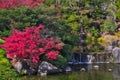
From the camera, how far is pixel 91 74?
83.5ft

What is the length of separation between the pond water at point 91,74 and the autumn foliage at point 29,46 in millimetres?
1802

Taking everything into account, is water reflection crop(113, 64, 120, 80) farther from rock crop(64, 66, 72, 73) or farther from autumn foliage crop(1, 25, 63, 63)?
autumn foliage crop(1, 25, 63, 63)

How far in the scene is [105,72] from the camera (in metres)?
26.2

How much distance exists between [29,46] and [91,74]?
17.0ft

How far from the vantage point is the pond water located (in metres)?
23.6

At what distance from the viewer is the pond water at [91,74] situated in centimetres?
2361

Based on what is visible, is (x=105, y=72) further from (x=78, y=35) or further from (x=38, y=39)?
(x=78, y=35)

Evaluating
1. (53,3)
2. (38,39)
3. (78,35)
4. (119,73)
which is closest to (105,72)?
(119,73)

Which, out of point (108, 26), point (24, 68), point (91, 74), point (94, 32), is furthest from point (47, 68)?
point (108, 26)

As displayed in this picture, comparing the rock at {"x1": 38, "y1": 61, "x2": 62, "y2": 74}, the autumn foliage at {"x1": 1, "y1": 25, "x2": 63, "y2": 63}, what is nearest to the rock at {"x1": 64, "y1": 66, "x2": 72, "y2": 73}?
the rock at {"x1": 38, "y1": 61, "x2": 62, "y2": 74}

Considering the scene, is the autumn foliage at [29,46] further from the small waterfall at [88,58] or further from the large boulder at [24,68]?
the small waterfall at [88,58]

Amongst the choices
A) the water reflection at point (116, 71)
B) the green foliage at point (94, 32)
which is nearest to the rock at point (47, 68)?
the water reflection at point (116, 71)

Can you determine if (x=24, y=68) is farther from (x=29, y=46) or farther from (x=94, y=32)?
(x=94, y=32)

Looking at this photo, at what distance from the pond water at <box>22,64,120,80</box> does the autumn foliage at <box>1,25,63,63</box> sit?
71.0 inches
